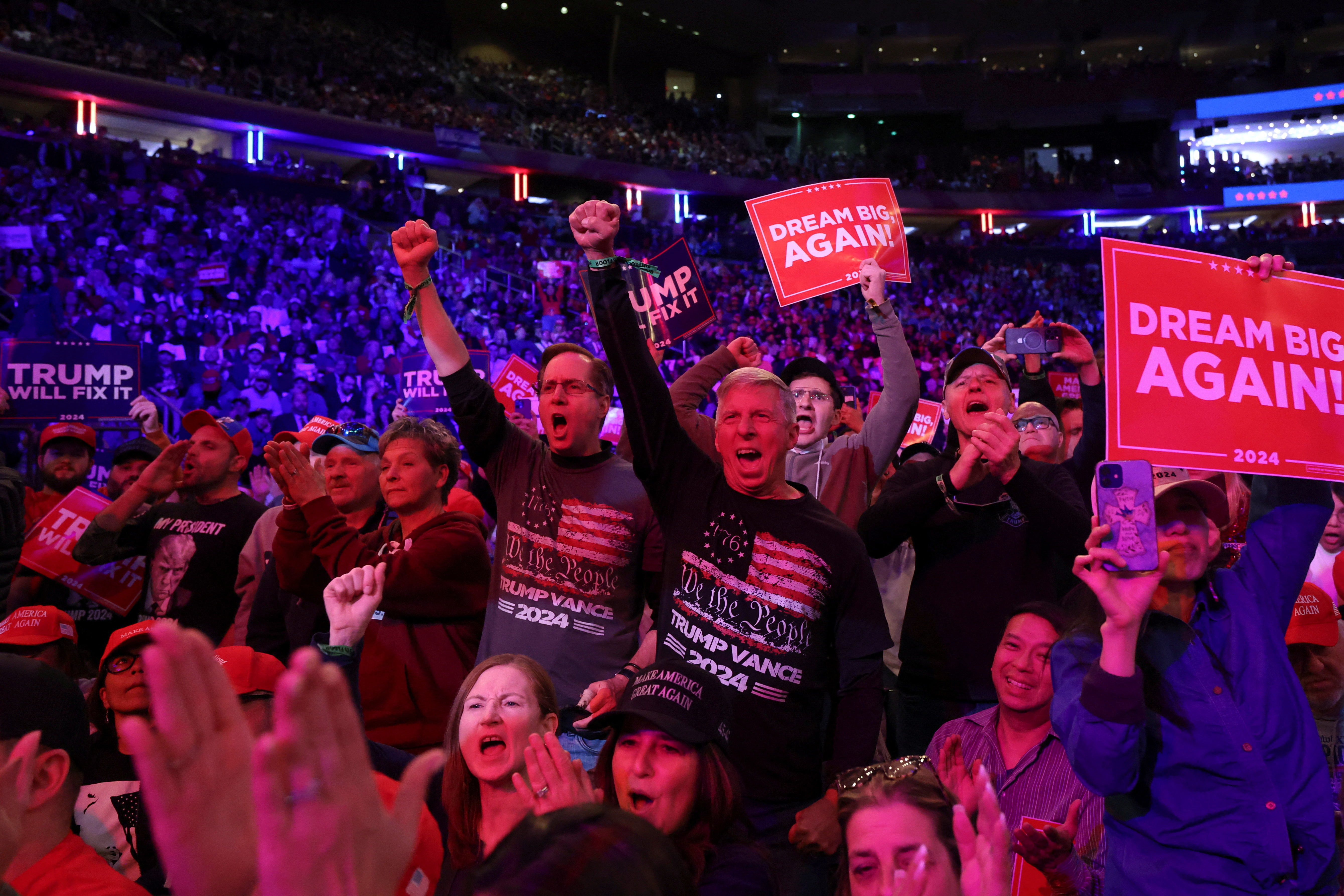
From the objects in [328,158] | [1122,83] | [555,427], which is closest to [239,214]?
[328,158]

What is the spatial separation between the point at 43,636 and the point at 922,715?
279 cm

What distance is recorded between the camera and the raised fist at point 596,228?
2.52 metres

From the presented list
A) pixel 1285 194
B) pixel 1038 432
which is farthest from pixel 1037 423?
pixel 1285 194

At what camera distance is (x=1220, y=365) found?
235 cm

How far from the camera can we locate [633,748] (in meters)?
2.02

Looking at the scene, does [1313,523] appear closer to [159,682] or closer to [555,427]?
[555,427]

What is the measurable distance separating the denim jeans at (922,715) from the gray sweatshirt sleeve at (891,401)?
0.81 metres

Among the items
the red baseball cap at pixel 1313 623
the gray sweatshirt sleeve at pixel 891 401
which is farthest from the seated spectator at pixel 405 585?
the red baseball cap at pixel 1313 623

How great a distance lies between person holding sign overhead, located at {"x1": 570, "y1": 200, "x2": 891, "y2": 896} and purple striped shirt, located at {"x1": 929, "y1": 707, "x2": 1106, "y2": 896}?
0.30 metres

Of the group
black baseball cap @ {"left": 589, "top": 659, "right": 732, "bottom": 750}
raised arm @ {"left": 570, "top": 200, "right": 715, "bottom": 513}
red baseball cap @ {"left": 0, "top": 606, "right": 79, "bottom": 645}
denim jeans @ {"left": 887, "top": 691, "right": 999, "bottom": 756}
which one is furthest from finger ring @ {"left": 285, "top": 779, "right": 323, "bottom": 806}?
red baseball cap @ {"left": 0, "top": 606, "right": 79, "bottom": 645}

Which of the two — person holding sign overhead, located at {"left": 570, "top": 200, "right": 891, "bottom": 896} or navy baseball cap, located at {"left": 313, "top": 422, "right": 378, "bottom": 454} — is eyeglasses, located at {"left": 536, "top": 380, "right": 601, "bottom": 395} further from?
navy baseball cap, located at {"left": 313, "top": 422, "right": 378, "bottom": 454}

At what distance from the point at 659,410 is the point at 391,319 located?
13006mm

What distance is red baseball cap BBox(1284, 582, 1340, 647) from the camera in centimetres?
313

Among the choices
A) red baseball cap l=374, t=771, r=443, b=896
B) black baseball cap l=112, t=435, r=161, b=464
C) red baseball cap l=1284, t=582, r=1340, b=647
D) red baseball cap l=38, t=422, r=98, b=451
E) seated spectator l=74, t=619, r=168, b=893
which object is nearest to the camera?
red baseball cap l=374, t=771, r=443, b=896
